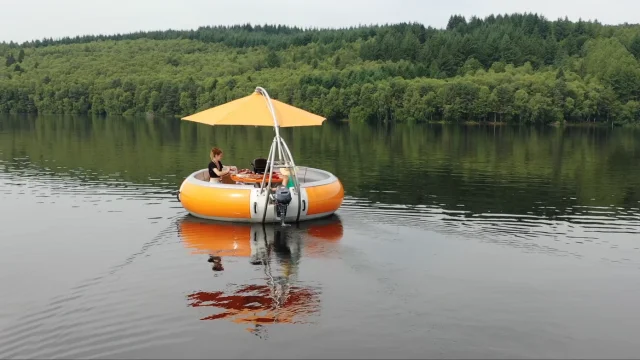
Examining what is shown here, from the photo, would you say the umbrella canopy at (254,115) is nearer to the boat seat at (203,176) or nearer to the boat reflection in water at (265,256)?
the boat seat at (203,176)

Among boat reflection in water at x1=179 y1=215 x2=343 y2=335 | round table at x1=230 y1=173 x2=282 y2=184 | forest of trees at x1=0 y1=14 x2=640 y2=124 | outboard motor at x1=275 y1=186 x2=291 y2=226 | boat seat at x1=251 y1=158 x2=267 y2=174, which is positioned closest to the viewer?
boat reflection in water at x1=179 y1=215 x2=343 y2=335

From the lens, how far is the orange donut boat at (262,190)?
891 inches

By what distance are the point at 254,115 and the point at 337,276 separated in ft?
30.0

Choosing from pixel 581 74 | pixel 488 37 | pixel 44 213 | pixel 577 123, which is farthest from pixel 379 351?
pixel 488 37

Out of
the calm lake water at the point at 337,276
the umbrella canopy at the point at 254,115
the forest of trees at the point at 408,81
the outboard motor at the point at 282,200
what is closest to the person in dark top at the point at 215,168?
the umbrella canopy at the point at 254,115

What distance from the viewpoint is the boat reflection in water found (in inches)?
563

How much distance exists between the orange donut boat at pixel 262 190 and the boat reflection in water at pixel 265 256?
1.36 ft

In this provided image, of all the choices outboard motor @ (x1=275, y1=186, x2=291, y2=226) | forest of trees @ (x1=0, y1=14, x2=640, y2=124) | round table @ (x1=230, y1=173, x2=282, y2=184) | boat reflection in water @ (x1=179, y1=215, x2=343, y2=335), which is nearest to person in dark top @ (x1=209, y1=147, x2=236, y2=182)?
round table @ (x1=230, y1=173, x2=282, y2=184)

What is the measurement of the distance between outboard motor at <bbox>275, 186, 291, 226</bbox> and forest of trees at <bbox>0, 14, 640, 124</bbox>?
105 meters

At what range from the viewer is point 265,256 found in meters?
19.0

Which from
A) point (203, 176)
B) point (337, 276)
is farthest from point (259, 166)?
point (337, 276)

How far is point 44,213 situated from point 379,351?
17.9 metres

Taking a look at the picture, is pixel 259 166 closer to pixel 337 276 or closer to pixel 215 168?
pixel 215 168

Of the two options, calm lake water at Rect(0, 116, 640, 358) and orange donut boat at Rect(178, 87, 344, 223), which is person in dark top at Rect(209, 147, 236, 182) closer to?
orange donut boat at Rect(178, 87, 344, 223)
